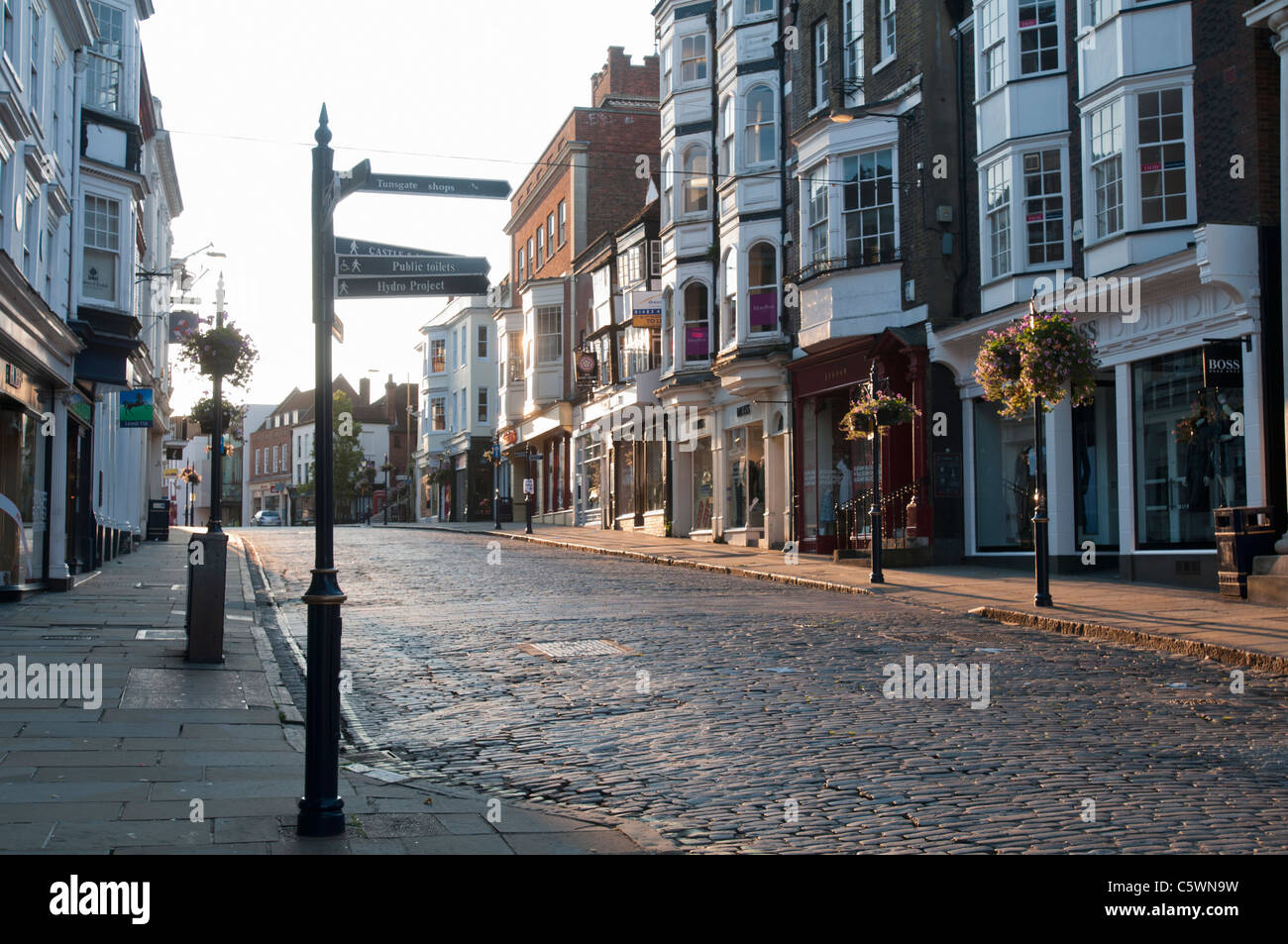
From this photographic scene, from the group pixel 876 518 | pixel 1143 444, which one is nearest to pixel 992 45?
pixel 1143 444

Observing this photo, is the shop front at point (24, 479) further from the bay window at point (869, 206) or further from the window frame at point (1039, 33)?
→ the window frame at point (1039, 33)

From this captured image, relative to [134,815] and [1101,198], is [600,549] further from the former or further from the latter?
[134,815]

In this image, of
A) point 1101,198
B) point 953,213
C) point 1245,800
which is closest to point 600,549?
point 953,213

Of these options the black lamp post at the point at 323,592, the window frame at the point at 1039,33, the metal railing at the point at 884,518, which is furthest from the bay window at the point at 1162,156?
the black lamp post at the point at 323,592

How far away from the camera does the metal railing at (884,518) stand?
939 inches

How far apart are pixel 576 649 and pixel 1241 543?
29.2 ft

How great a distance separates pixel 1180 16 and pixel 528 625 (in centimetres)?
1314

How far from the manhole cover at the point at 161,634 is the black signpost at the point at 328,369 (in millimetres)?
7929

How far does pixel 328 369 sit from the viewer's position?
19.1 ft

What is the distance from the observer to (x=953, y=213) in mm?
23844

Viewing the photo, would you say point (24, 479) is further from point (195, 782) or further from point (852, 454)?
point (852, 454)

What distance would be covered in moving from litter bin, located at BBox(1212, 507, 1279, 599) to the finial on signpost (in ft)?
44.0
